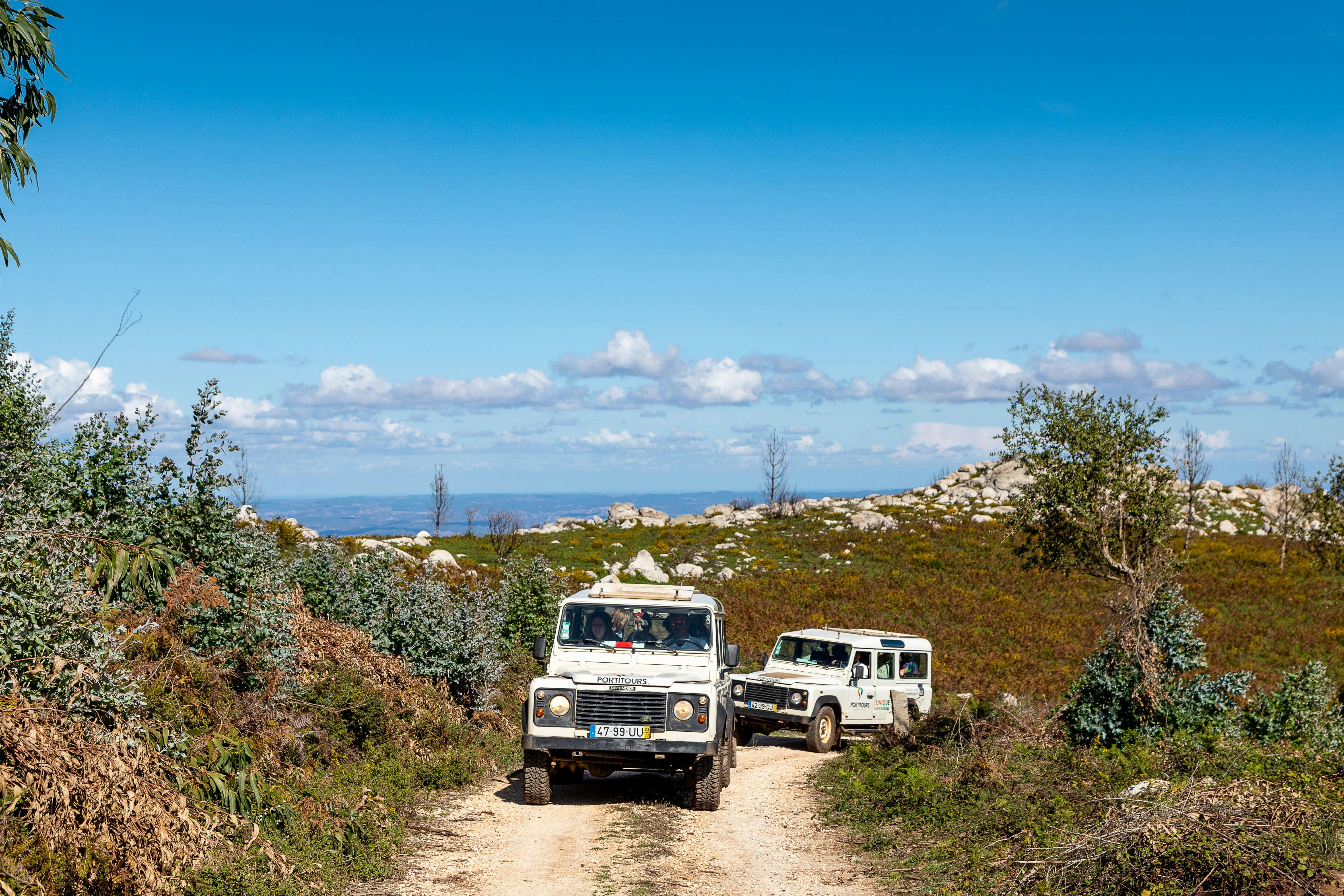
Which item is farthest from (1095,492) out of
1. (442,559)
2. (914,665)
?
(442,559)

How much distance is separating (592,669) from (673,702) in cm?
136

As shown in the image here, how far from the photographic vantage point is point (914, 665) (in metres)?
21.5

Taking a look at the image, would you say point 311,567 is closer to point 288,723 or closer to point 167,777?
point 288,723

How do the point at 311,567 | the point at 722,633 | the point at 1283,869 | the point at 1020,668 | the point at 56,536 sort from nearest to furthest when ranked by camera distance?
the point at 1283,869
the point at 56,536
the point at 722,633
the point at 311,567
the point at 1020,668

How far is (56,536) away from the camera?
841cm

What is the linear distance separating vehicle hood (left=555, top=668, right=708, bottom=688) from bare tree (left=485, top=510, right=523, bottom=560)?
33010 mm

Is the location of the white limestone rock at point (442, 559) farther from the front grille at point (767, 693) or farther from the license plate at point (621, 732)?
the license plate at point (621, 732)

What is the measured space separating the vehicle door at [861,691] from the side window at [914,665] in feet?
3.48

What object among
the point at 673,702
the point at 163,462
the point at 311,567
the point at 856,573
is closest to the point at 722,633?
the point at 673,702

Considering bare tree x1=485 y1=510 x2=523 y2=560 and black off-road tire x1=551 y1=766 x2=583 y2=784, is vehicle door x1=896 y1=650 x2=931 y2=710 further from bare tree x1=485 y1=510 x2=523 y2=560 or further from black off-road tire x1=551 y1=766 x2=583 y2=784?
bare tree x1=485 y1=510 x2=523 y2=560

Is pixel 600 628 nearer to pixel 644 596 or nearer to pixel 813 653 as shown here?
pixel 644 596

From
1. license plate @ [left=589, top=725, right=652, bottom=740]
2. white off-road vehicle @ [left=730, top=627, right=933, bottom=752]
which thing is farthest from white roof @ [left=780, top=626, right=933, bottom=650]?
license plate @ [left=589, top=725, right=652, bottom=740]

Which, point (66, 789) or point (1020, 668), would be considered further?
point (1020, 668)

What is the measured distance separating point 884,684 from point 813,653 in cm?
162
